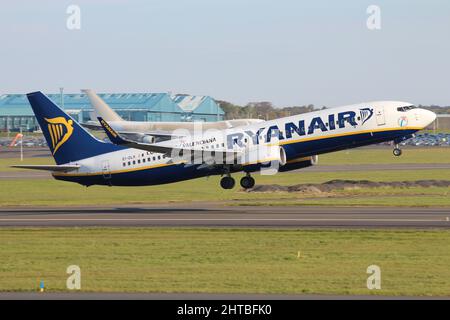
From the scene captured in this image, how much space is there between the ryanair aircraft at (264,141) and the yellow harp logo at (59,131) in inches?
2.7

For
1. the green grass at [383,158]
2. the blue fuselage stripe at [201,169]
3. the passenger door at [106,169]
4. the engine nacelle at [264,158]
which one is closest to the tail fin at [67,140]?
the passenger door at [106,169]

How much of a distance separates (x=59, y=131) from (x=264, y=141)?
14.1 meters

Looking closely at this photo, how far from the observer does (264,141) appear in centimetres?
5291

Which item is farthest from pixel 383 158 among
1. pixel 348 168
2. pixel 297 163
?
pixel 297 163

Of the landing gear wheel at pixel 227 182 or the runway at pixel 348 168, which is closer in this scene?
the landing gear wheel at pixel 227 182

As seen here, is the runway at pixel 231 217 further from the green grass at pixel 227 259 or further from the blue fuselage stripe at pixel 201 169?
the green grass at pixel 227 259

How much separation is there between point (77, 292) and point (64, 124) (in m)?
30.9

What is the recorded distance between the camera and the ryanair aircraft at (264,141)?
52.7m

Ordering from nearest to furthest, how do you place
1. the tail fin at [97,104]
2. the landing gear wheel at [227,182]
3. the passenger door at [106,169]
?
the landing gear wheel at [227,182] → the passenger door at [106,169] → the tail fin at [97,104]

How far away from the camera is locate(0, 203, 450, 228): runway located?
151 feet

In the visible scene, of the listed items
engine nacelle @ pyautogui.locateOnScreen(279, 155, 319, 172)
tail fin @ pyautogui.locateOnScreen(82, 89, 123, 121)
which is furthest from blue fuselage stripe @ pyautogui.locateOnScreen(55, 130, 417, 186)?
tail fin @ pyautogui.locateOnScreen(82, 89, 123, 121)

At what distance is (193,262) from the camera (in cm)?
3381

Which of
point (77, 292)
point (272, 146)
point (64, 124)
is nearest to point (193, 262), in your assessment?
point (77, 292)

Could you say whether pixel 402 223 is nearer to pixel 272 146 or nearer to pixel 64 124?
pixel 272 146
